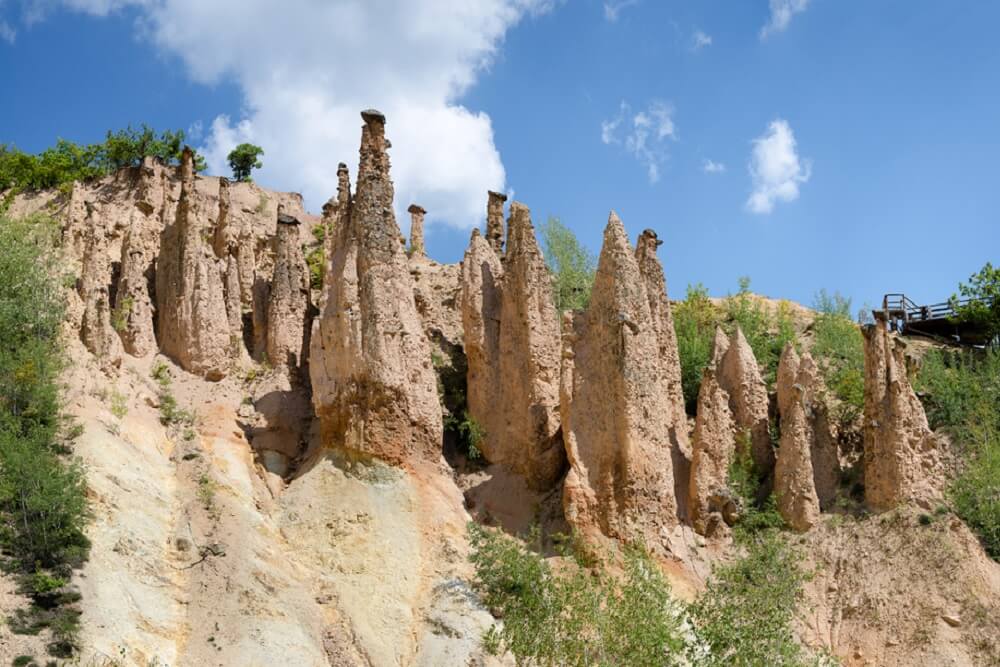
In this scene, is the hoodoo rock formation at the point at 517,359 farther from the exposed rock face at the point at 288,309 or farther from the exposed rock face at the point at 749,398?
the exposed rock face at the point at 749,398

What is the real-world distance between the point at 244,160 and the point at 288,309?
65.3ft

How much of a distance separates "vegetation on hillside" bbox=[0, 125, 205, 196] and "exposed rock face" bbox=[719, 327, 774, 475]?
21.7 m

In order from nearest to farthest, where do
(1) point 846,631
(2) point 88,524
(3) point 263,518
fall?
(2) point 88,524 < (3) point 263,518 < (1) point 846,631

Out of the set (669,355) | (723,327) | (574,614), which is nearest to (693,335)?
(723,327)

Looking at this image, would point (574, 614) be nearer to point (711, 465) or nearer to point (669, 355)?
point (711, 465)

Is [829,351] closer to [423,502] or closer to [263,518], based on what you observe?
[423,502]

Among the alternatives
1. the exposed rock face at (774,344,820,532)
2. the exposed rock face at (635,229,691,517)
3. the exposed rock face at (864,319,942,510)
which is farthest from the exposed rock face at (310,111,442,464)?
the exposed rock face at (864,319,942,510)

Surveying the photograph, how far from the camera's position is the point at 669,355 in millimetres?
32875

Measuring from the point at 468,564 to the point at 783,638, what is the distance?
694cm

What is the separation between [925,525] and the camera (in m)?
29.1

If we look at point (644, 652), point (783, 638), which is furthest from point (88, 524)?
point (783, 638)

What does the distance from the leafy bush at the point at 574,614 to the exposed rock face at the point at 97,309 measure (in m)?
9.99

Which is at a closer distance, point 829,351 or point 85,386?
point 85,386

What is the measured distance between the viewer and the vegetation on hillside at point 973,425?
29406mm
